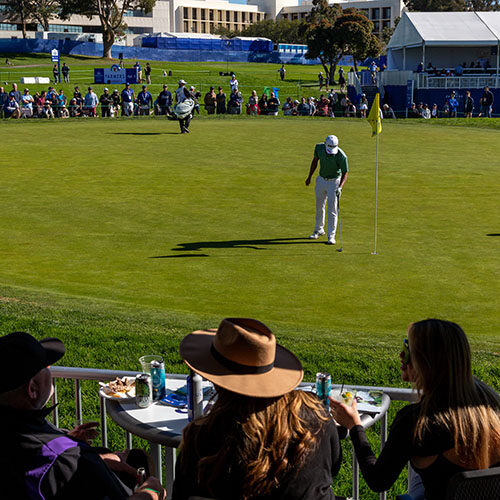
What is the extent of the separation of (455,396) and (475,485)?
1.61 feet

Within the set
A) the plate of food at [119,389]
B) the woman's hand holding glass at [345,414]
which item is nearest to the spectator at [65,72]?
the plate of food at [119,389]

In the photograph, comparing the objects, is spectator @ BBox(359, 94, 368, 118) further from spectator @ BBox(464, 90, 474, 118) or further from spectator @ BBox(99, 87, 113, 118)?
spectator @ BBox(99, 87, 113, 118)

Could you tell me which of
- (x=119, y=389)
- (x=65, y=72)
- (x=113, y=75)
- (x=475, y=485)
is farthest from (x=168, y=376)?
(x=65, y=72)

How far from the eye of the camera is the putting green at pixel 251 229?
469 inches

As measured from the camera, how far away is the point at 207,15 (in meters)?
172

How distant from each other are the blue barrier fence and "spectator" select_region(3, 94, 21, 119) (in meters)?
51.6

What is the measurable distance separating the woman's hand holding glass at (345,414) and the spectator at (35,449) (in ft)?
4.63

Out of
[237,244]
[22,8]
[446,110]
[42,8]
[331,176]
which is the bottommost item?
[237,244]

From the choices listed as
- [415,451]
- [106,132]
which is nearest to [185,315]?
[415,451]

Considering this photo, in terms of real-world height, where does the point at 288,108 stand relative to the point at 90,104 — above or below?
below

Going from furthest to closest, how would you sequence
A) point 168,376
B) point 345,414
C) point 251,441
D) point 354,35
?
1. point 354,35
2. point 168,376
3. point 345,414
4. point 251,441

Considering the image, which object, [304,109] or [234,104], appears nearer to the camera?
[234,104]

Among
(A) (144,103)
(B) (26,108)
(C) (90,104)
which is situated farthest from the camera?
(A) (144,103)

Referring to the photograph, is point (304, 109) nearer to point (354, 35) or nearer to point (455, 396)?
point (354, 35)
